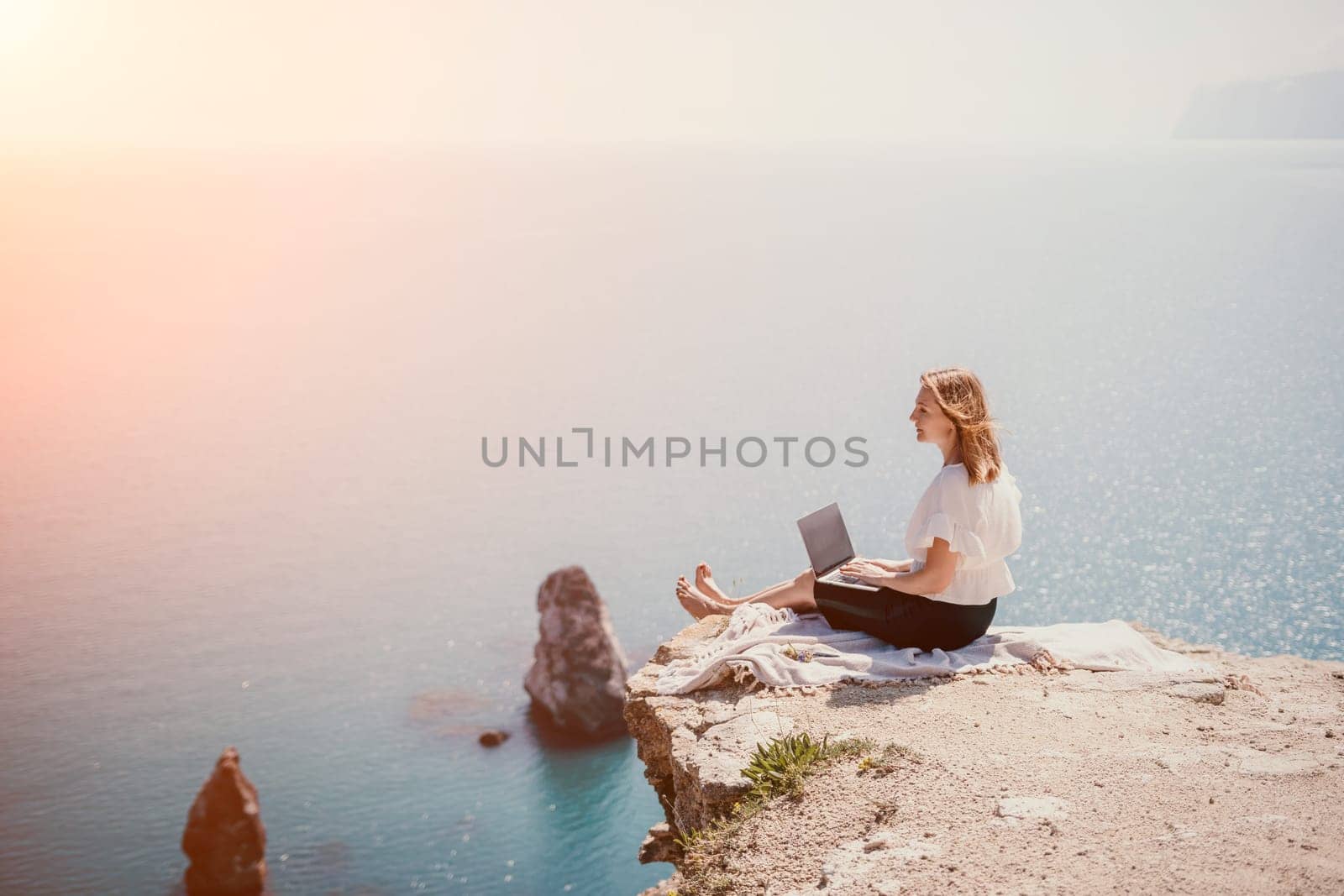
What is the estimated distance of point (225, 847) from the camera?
139 feet

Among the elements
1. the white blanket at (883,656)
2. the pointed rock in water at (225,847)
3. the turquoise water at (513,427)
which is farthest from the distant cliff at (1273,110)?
the white blanket at (883,656)

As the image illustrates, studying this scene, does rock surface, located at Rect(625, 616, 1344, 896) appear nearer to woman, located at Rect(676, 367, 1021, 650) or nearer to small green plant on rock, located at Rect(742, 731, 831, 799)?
small green plant on rock, located at Rect(742, 731, 831, 799)

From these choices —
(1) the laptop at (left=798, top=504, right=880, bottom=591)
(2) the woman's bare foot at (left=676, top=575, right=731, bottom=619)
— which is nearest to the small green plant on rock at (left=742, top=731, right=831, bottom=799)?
(1) the laptop at (left=798, top=504, right=880, bottom=591)

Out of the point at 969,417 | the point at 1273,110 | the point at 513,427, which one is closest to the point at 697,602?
the point at 969,417

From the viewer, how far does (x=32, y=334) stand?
98.9 meters

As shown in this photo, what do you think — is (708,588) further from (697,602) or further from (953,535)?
(953,535)

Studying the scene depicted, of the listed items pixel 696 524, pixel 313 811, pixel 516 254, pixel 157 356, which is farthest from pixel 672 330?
pixel 313 811

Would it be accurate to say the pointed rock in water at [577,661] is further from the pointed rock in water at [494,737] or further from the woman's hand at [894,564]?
the woman's hand at [894,564]

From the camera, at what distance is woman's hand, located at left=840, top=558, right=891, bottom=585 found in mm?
6609

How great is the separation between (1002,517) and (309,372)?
335ft

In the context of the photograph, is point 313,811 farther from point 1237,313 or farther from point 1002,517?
point 1237,313

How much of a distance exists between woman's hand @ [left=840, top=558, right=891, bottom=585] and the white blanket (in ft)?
1.37

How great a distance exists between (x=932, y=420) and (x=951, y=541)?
69 cm

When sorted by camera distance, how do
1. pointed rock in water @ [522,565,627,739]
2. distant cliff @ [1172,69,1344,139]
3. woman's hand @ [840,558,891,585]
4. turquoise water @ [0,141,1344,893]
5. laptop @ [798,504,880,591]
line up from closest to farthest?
woman's hand @ [840,558,891,585] < laptop @ [798,504,880,591] < pointed rock in water @ [522,565,627,739] < turquoise water @ [0,141,1344,893] < distant cliff @ [1172,69,1344,139]
